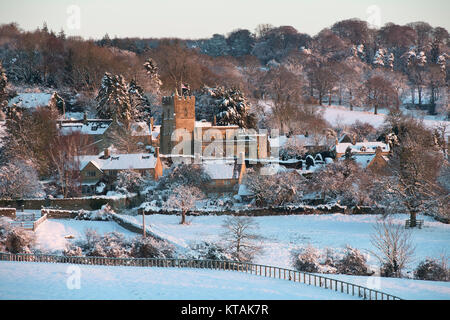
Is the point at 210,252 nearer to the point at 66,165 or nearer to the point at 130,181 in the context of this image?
the point at 130,181

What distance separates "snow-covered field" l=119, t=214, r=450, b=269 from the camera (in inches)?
1252

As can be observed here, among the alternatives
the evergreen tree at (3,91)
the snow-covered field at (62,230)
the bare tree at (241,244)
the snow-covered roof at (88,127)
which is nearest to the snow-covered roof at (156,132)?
the snow-covered roof at (88,127)

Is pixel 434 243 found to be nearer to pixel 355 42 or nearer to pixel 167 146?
pixel 167 146

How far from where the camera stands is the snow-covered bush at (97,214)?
39.0 meters

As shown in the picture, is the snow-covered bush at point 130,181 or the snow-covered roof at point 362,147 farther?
the snow-covered roof at point 362,147

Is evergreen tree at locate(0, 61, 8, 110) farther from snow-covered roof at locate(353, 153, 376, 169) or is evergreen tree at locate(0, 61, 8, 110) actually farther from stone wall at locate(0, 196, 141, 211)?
snow-covered roof at locate(353, 153, 376, 169)

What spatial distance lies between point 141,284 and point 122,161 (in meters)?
27.0

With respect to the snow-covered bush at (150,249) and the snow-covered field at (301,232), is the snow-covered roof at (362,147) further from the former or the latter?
the snow-covered bush at (150,249)

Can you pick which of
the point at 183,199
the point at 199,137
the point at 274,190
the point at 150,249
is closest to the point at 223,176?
the point at 274,190

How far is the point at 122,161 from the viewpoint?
46.6 m

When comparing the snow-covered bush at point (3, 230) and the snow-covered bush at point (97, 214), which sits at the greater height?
the snow-covered bush at point (3, 230)

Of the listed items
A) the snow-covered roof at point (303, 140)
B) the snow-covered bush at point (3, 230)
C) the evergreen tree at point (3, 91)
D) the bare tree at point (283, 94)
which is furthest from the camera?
the bare tree at point (283, 94)

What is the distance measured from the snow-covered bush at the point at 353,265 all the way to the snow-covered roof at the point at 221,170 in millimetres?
18758
